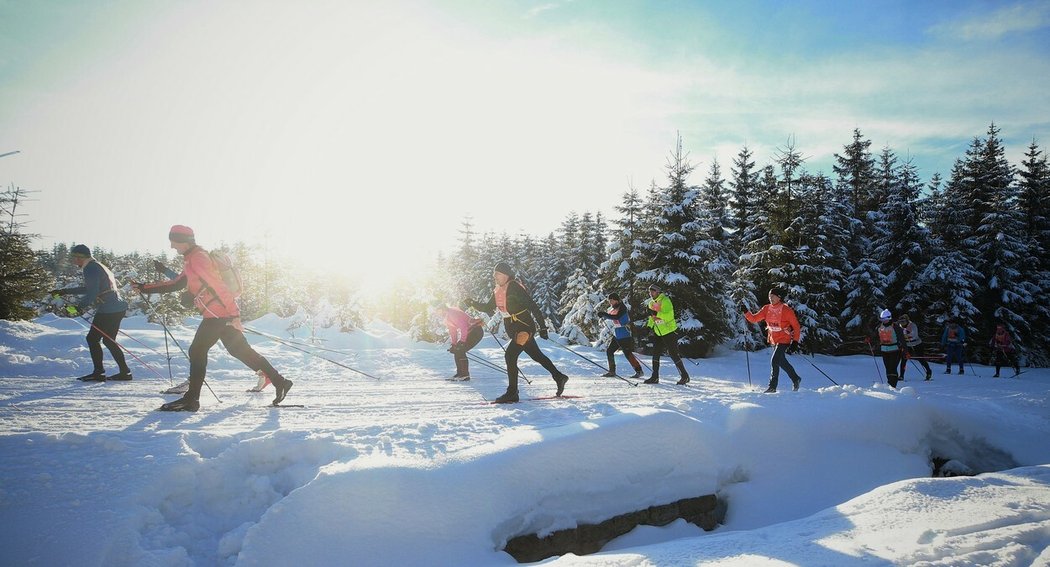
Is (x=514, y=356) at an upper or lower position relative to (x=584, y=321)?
lower

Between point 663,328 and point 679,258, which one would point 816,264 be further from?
point 663,328

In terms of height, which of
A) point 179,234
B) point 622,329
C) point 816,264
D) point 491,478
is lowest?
point 491,478

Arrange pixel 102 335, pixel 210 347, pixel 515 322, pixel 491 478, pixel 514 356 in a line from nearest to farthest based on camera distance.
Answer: pixel 491 478 < pixel 210 347 < pixel 514 356 < pixel 515 322 < pixel 102 335

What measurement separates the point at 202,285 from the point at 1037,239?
131ft

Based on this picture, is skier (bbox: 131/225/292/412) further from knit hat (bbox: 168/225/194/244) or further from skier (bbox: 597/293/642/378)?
skier (bbox: 597/293/642/378)

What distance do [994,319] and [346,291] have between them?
2045 inches

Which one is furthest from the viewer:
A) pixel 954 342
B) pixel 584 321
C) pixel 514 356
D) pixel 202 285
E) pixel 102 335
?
pixel 584 321

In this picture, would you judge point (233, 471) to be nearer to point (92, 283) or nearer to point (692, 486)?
point (692, 486)

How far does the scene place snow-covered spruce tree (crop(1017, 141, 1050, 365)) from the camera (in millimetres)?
25562

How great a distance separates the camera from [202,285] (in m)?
5.94

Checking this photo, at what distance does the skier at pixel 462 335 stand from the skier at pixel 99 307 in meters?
5.57

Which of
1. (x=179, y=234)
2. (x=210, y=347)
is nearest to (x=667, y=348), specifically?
(x=210, y=347)

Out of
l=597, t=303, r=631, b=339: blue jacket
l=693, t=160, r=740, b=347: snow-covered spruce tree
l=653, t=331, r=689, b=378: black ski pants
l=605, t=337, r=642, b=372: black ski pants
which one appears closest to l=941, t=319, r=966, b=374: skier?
l=693, t=160, r=740, b=347: snow-covered spruce tree

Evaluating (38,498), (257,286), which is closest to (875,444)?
(38,498)
